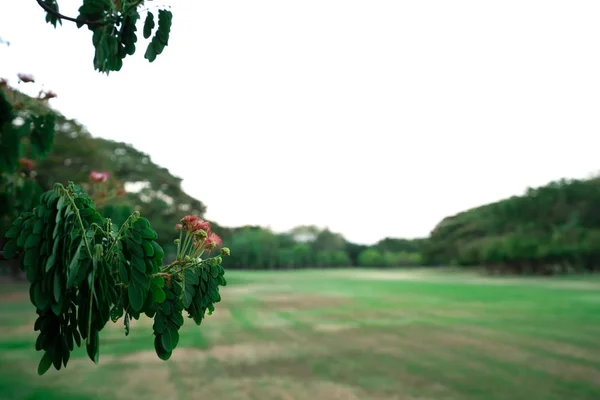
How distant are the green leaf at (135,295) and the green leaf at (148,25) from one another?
1.26 metres

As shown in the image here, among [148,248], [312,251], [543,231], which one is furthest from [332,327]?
[312,251]

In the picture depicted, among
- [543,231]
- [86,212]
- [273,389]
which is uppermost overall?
[543,231]

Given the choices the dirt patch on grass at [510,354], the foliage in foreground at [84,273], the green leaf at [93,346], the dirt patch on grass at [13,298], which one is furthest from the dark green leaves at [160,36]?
the dirt patch on grass at [13,298]

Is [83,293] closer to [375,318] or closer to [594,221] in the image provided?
[375,318]

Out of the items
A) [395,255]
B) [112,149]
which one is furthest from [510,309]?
[395,255]

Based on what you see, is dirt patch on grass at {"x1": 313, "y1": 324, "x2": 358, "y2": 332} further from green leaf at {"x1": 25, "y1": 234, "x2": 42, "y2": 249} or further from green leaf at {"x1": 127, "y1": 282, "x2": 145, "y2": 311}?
green leaf at {"x1": 25, "y1": 234, "x2": 42, "y2": 249}

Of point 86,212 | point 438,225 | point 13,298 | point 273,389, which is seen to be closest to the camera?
point 86,212

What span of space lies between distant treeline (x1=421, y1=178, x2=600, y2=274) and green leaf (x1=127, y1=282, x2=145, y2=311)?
3890cm

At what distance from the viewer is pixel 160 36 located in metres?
2.23

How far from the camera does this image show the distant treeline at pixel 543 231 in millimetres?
36938

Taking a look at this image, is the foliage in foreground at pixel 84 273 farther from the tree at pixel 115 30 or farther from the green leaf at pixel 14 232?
the tree at pixel 115 30

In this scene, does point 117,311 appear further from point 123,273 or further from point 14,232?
point 14,232

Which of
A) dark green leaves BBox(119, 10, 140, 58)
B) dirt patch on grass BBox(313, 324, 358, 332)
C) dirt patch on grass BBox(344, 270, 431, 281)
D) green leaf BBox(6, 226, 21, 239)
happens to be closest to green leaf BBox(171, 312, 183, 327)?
green leaf BBox(6, 226, 21, 239)

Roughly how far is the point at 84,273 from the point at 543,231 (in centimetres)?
4140
